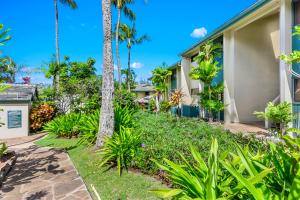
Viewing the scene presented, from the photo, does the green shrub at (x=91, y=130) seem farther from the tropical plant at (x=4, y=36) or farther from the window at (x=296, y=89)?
the window at (x=296, y=89)

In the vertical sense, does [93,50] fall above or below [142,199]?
above

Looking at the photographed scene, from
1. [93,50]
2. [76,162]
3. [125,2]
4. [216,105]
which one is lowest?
[76,162]

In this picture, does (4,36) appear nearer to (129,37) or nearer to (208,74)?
(208,74)

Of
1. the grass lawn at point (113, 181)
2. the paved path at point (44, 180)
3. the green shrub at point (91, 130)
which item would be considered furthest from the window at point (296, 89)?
the paved path at point (44, 180)

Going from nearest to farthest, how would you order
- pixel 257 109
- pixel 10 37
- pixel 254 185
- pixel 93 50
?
pixel 254 185 < pixel 10 37 < pixel 257 109 < pixel 93 50

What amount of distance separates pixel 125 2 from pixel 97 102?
50.3ft

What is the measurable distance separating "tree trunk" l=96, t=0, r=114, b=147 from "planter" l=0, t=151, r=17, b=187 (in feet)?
10.1

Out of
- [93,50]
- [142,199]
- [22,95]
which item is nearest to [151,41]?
[93,50]

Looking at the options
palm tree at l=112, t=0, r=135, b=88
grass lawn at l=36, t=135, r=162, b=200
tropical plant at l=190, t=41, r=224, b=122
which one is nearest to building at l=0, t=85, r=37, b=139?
grass lawn at l=36, t=135, r=162, b=200

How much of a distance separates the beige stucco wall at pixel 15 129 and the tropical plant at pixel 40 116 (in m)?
0.75

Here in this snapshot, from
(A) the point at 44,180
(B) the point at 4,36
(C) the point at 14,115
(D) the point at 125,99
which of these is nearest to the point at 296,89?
(D) the point at 125,99

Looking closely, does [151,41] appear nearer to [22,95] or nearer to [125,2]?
[125,2]

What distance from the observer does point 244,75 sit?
15656 mm

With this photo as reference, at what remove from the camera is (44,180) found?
629cm
